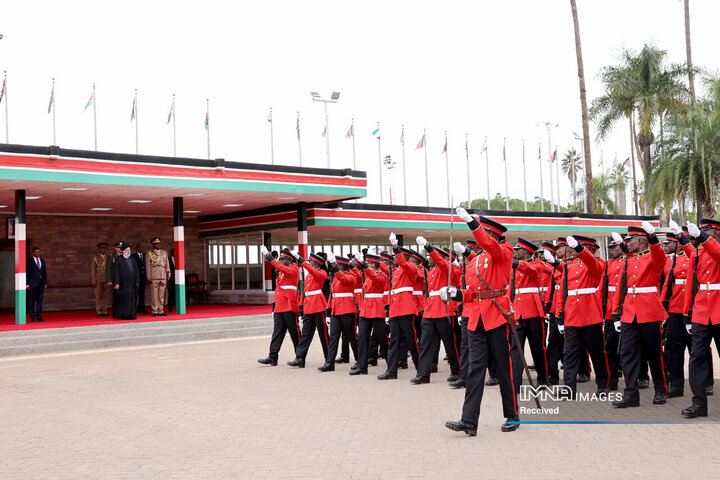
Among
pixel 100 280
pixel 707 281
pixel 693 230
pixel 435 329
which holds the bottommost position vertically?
pixel 435 329

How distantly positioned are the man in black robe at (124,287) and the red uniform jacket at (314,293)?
7.20 metres

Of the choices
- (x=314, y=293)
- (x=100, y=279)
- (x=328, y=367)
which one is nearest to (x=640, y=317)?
(x=328, y=367)

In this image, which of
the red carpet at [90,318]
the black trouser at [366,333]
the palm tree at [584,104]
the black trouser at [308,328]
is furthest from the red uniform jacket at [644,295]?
the palm tree at [584,104]

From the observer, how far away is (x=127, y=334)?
15.6m

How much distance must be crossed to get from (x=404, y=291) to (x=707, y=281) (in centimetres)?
400

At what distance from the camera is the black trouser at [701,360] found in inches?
269

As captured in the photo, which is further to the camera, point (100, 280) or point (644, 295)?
point (100, 280)

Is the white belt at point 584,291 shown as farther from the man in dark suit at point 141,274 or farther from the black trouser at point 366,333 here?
the man in dark suit at point 141,274

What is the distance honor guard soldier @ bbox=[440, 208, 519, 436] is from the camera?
635 centimetres

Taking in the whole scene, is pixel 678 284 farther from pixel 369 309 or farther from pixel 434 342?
pixel 369 309

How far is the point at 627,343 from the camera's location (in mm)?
7520

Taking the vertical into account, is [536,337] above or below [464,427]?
above

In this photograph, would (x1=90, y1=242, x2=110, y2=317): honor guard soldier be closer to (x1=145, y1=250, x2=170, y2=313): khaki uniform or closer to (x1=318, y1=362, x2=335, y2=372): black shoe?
(x1=145, y1=250, x2=170, y2=313): khaki uniform

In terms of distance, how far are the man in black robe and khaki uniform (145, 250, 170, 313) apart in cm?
89
